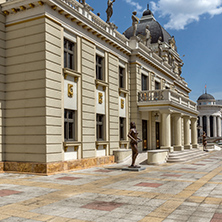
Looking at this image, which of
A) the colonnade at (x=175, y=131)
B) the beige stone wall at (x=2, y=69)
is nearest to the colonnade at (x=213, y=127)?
the colonnade at (x=175, y=131)

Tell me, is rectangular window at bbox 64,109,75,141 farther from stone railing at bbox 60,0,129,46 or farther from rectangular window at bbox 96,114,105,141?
stone railing at bbox 60,0,129,46

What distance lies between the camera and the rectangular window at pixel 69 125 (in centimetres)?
1559

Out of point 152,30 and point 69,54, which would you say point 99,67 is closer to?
point 69,54

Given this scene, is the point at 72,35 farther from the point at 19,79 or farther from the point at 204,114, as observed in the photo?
the point at 204,114

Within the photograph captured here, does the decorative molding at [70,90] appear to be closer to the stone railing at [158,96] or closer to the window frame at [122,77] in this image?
the window frame at [122,77]

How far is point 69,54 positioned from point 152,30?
25.7m

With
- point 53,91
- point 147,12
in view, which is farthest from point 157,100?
point 147,12

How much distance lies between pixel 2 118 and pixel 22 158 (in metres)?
2.37

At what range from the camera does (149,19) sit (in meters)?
42.4

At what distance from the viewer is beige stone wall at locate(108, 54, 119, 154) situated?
2014 cm

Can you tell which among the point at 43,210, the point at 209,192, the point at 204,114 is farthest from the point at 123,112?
the point at 204,114

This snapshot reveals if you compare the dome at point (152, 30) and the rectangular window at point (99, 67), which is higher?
the dome at point (152, 30)

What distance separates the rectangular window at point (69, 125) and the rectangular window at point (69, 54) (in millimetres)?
2594

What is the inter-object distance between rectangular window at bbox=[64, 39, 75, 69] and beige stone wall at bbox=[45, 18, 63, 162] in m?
0.70
